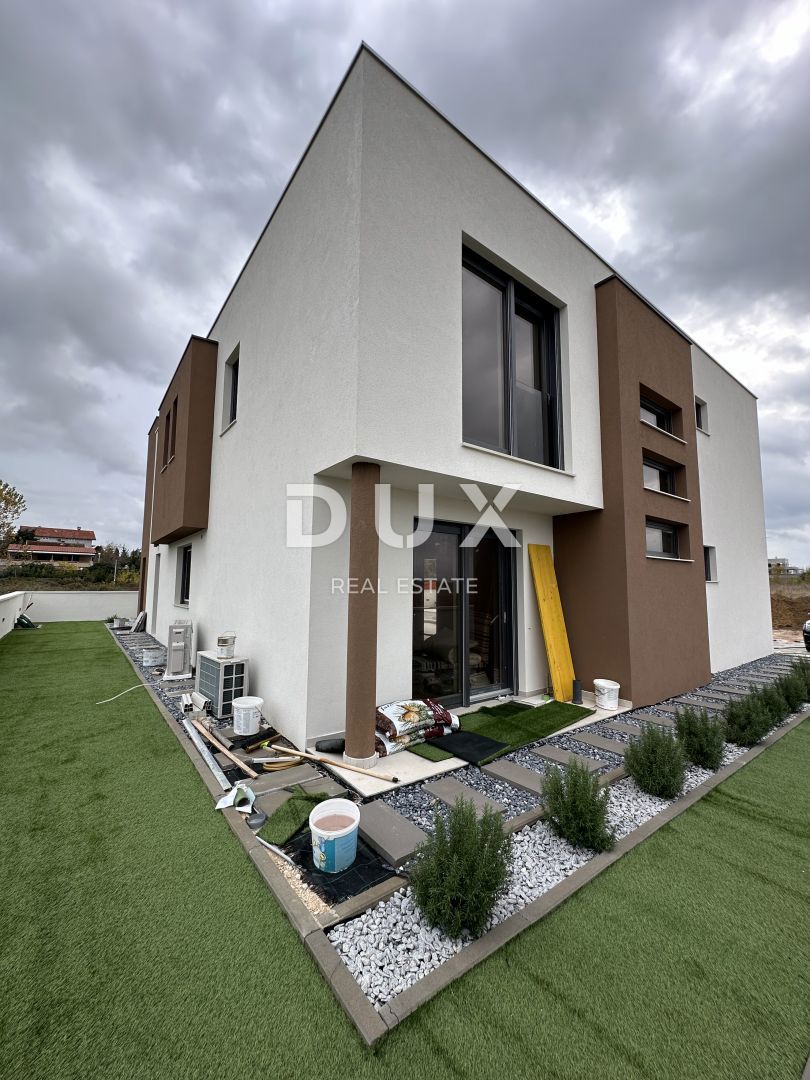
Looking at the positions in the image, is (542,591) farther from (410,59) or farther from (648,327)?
(410,59)

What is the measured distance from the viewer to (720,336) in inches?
461

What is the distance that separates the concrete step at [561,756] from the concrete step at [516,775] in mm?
418

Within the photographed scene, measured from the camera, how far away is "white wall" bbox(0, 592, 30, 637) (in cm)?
1202

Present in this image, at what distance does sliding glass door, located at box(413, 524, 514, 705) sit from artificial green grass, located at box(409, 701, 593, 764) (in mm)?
432

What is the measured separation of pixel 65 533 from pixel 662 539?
6039cm

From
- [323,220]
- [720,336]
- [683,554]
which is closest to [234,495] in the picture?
[323,220]

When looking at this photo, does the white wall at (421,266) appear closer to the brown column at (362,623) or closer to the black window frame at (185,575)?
the brown column at (362,623)

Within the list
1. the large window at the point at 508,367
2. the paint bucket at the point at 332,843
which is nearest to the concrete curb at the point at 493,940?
the paint bucket at the point at 332,843

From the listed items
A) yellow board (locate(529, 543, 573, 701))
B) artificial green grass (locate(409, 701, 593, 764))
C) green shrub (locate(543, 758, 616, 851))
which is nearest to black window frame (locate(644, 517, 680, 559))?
yellow board (locate(529, 543, 573, 701))

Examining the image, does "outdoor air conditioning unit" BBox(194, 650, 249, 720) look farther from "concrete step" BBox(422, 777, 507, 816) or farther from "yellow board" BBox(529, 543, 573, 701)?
"yellow board" BBox(529, 543, 573, 701)

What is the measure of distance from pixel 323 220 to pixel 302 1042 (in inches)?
247

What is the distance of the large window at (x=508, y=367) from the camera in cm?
535

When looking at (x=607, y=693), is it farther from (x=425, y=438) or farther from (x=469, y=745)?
(x=425, y=438)

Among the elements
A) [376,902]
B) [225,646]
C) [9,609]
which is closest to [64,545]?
[9,609]
